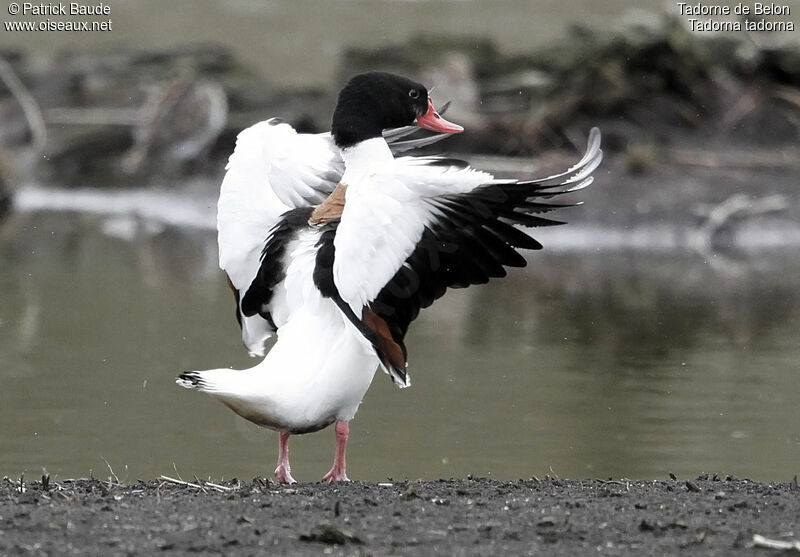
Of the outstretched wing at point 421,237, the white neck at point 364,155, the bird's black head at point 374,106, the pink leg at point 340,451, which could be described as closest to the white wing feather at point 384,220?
the outstretched wing at point 421,237

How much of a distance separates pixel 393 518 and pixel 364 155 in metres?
2.29

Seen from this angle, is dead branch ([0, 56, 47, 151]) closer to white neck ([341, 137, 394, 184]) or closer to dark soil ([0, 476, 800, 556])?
white neck ([341, 137, 394, 184])

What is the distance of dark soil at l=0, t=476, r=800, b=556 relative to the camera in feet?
15.5

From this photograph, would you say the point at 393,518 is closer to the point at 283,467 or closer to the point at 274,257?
the point at 283,467

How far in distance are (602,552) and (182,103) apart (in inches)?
690

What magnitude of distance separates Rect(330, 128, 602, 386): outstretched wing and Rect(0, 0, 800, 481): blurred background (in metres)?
2.05

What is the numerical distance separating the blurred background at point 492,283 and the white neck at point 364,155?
Answer: 196 cm

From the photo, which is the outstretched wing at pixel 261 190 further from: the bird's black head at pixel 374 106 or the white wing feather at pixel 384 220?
the white wing feather at pixel 384 220

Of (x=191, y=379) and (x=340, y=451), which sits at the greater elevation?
(x=191, y=379)

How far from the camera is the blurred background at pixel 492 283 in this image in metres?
8.95

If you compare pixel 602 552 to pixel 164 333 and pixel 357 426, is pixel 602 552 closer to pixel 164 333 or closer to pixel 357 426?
pixel 357 426

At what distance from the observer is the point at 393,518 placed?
5141mm

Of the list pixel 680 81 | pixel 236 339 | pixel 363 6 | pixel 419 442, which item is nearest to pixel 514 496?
pixel 419 442

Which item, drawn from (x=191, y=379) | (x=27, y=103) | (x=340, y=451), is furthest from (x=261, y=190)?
(x=27, y=103)
